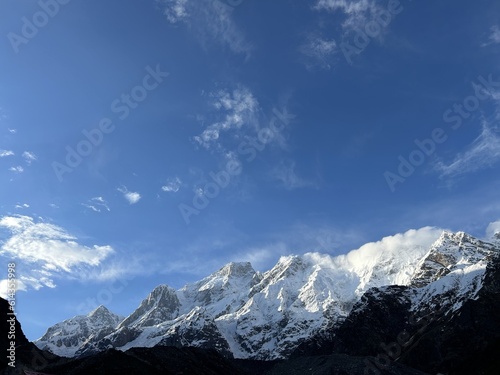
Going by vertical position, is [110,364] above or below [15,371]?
above

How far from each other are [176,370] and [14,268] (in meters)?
128

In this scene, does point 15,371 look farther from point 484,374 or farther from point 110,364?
point 484,374

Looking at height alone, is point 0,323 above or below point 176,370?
above

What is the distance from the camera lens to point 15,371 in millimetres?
107812

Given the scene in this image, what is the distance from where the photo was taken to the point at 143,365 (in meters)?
180

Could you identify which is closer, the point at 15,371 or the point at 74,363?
the point at 15,371

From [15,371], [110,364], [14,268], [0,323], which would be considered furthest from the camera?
Answer: [0,323]

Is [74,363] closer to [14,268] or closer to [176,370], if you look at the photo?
[176,370]

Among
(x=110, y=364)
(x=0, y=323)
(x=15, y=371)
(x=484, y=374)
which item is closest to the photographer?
(x=15, y=371)

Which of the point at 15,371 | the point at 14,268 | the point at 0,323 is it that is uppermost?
the point at 0,323

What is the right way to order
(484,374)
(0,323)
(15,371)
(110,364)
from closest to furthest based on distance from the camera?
1. (15,371)
2. (110,364)
3. (0,323)
4. (484,374)

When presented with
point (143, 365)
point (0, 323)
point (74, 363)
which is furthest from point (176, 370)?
point (0, 323)

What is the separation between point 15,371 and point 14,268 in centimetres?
3483

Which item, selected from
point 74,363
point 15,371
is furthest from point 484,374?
point 15,371
